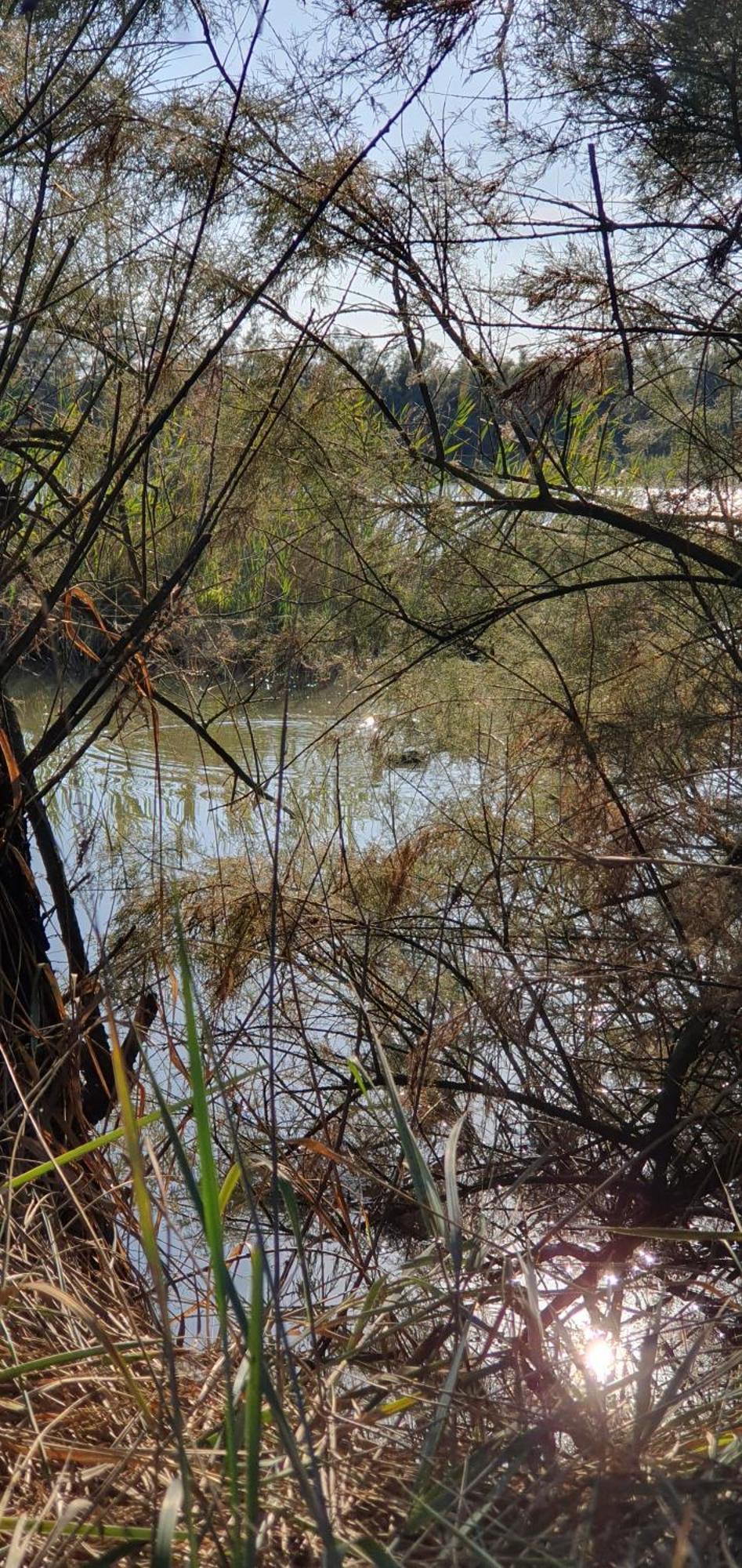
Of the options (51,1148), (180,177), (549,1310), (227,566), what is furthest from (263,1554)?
(227,566)

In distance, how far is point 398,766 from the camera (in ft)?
9.30

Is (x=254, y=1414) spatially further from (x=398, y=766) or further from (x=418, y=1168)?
(x=398, y=766)

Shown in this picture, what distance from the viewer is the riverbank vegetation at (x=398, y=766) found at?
1.00 meters

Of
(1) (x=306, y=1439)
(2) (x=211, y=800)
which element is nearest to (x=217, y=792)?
(2) (x=211, y=800)

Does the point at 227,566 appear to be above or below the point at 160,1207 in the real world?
above

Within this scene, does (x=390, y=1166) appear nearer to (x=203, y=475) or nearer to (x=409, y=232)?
(x=203, y=475)

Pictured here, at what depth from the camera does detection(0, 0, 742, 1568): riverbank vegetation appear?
1.00 metres

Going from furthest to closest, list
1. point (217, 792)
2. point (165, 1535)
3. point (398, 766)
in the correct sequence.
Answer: point (217, 792) → point (398, 766) → point (165, 1535)

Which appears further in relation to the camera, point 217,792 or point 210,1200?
point 217,792

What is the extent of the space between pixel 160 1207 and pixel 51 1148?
1.77ft

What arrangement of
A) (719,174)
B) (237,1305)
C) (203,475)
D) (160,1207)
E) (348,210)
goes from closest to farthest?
(237,1305)
(160,1207)
(719,174)
(348,210)
(203,475)

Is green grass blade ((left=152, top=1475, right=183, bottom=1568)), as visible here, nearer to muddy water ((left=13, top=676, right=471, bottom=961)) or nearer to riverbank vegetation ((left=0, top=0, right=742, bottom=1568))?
riverbank vegetation ((left=0, top=0, right=742, bottom=1568))

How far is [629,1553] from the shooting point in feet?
1.89

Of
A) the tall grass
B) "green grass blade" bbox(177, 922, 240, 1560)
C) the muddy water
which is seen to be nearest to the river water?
the muddy water
